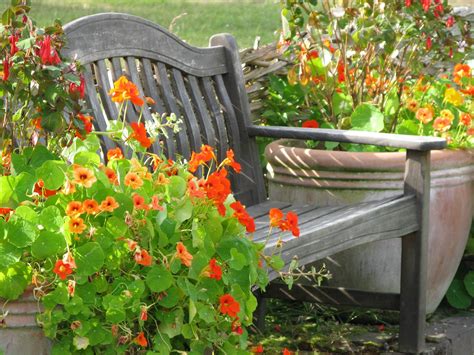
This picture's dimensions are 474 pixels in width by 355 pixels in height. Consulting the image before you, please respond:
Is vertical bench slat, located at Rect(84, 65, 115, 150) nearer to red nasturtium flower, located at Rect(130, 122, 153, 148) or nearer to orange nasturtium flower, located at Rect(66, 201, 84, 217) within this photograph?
red nasturtium flower, located at Rect(130, 122, 153, 148)

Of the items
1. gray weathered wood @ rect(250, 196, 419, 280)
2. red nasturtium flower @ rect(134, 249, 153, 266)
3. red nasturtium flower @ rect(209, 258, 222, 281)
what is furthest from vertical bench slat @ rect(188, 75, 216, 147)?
red nasturtium flower @ rect(134, 249, 153, 266)

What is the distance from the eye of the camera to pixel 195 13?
1405 cm

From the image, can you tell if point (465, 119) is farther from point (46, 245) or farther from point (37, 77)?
point (46, 245)

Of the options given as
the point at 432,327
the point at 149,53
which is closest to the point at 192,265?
the point at 149,53

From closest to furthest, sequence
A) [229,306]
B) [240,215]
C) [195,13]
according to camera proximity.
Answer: [229,306], [240,215], [195,13]

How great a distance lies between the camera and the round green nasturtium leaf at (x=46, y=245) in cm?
211

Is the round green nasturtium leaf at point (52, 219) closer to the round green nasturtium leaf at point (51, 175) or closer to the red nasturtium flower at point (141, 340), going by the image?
the round green nasturtium leaf at point (51, 175)

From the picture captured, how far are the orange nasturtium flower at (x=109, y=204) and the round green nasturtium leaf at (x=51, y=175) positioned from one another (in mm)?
108

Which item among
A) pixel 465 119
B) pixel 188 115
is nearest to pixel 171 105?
pixel 188 115

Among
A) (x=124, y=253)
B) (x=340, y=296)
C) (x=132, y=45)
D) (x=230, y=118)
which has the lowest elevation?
(x=340, y=296)

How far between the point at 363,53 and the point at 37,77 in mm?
2161

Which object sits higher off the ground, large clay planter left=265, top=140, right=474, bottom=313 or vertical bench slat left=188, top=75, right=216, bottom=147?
vertical bench slat left=188, top=75, right=216, bottom=147

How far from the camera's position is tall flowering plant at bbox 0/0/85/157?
2307 millimetres

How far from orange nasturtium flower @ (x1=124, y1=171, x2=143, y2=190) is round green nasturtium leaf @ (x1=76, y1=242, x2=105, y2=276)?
17cm
